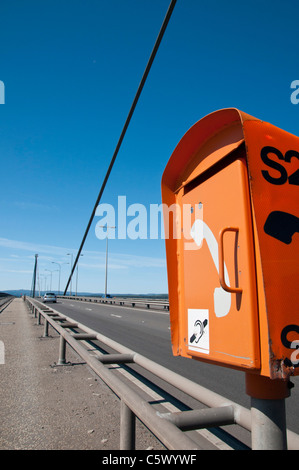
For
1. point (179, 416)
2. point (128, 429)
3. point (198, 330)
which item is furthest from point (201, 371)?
point (198, 330)

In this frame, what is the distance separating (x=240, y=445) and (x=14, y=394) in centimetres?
317

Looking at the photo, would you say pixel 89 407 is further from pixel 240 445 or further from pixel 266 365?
pixel 266 365

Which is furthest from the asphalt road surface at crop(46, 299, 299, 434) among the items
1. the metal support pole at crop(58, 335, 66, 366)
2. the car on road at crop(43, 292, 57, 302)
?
the car on road at crop(43, 292, 57, 302)

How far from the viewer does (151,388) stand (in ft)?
16.7

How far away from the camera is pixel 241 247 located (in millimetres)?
1512

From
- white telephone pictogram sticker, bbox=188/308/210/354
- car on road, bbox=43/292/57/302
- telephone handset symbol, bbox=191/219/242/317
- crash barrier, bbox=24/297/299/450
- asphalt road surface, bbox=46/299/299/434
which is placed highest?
telephone handset symbol, bbox=191/219/242/317

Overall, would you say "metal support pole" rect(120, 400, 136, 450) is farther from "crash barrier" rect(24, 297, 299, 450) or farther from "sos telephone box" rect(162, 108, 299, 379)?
"sos telephone box" rect(162, 108, 299, 379)

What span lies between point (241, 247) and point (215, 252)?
0.72 feet

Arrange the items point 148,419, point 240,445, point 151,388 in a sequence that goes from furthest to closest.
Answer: point 151,388
point 240,445
point 148,419

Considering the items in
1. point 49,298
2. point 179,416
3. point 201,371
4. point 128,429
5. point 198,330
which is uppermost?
point 198,330

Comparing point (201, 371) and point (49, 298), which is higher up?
point (49, 298)

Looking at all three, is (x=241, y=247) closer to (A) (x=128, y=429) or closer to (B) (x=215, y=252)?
(B) (x=215, y=252)

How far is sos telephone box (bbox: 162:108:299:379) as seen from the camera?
4.57 ft
